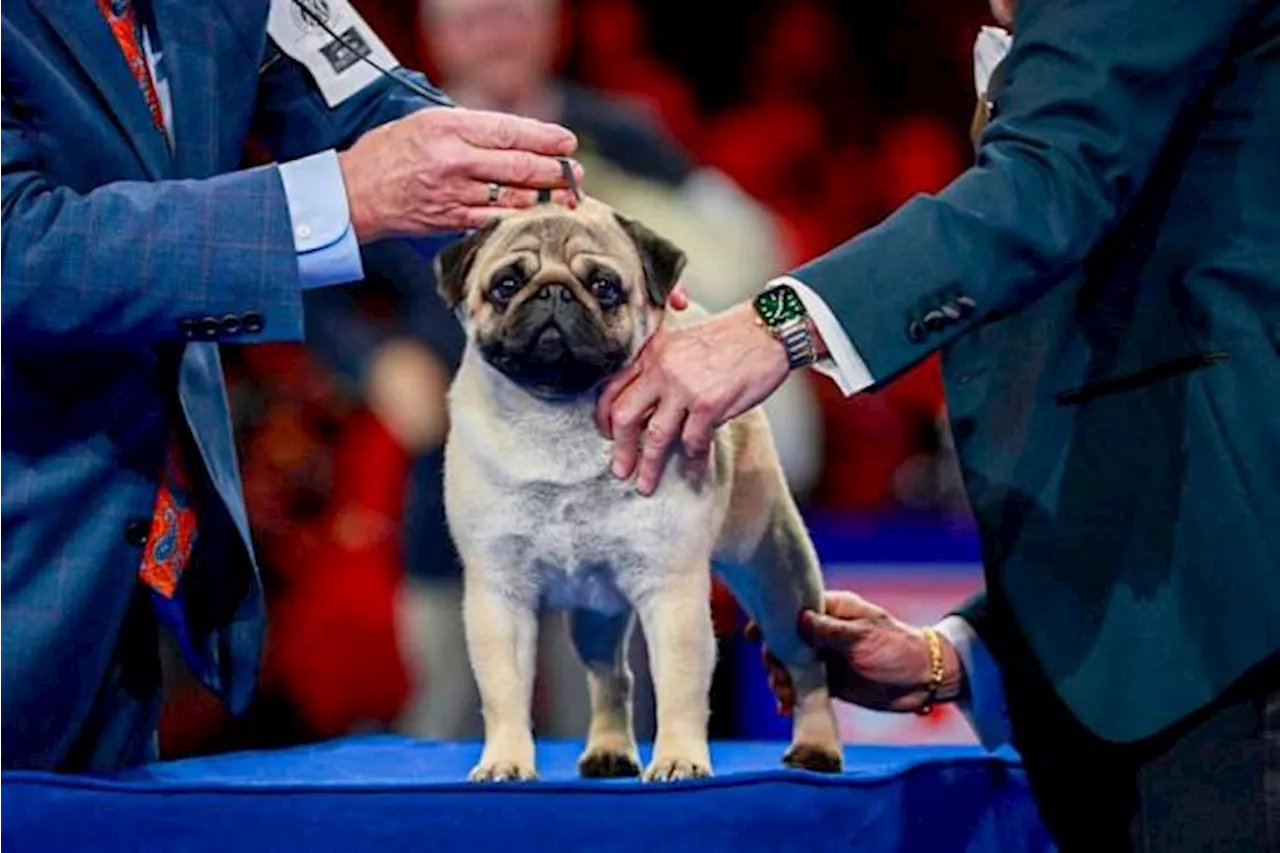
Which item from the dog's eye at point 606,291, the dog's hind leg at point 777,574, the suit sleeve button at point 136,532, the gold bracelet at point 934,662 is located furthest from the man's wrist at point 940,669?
the suit sleeve button at point 136,532

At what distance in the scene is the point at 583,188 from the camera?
2305mm

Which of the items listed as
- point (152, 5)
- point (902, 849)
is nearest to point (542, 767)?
point (902, 849)

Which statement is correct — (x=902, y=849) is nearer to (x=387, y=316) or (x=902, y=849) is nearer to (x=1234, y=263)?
(x=1234, y=263)

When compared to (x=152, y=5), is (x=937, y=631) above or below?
below

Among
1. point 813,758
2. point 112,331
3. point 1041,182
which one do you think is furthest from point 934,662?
point 112,331

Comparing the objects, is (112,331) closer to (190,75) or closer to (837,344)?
(190,75)

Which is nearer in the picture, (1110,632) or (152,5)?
(1110,632)

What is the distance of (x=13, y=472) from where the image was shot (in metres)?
1.61

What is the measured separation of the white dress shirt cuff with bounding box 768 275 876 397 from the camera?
55.4 inches

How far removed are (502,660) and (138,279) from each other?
431mm

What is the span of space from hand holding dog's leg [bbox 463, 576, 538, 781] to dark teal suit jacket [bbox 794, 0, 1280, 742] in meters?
0.43

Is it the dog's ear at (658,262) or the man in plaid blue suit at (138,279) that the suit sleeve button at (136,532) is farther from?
the dog's ear at (658,262)

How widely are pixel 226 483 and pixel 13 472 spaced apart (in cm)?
22

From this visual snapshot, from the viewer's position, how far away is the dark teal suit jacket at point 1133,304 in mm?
1387
